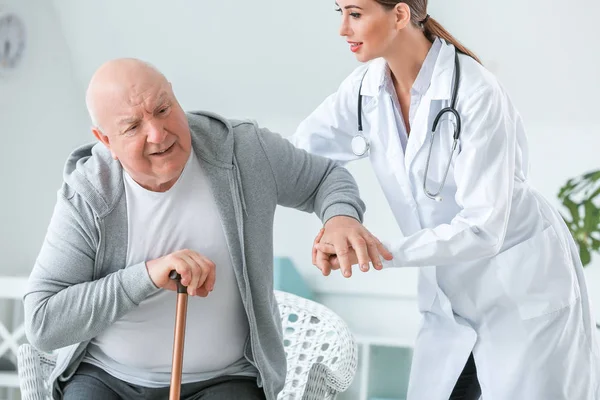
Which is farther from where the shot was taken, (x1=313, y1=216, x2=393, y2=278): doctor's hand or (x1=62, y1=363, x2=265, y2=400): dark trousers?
(x1=62, y1=363, x2=265, y2=400): dark trousers

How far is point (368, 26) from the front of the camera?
1.58 metres

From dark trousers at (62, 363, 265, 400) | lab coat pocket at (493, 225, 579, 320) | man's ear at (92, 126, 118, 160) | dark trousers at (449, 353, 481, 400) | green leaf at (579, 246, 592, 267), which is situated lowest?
green leaf at (579, 246, 592, 267)

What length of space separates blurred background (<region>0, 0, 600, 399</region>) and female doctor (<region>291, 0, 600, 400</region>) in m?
1.40

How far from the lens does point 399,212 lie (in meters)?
1.74

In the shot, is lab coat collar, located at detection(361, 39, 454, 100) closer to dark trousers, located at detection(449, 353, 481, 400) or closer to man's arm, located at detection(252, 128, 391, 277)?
man's arm, located at detection(252, 128, 391, 277)

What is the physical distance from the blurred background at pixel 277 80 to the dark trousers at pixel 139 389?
1467 millimetres

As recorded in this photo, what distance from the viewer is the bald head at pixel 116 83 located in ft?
4.60

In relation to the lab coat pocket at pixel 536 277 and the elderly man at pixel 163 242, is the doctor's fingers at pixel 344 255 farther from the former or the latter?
the lab coat pocket at pixel 536 277

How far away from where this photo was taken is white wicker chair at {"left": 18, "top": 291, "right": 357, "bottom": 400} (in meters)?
1.65

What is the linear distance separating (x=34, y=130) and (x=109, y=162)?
5.34ft

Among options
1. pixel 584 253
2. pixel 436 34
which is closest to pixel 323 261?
pixel 436 34

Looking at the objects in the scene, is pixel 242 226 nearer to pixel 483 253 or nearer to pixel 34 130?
pixel 483 253

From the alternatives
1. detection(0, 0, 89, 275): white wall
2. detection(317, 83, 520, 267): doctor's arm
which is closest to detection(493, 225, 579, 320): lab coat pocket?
detection(317, 83, 520, 267): doctor's arm

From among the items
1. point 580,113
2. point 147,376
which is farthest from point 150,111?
point 580,113
